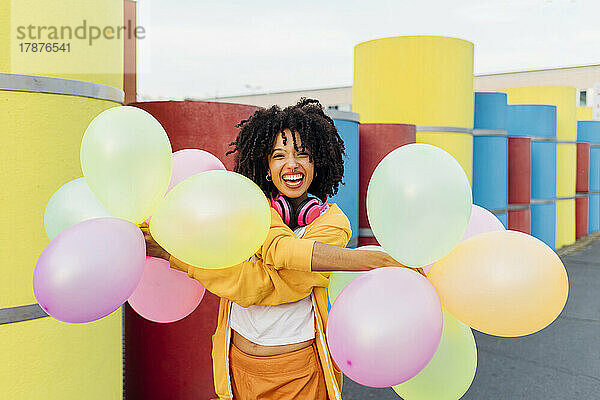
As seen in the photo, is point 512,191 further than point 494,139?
Yes

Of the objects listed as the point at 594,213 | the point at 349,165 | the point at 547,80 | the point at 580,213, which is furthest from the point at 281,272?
the point at 547,80

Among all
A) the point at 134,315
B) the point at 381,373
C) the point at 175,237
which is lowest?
Answer: the point at 134,315

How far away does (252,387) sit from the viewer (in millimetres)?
1821

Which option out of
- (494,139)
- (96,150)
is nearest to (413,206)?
(96,150)

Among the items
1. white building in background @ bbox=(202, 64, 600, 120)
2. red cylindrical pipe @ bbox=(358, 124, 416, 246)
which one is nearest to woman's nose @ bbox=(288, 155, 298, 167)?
red cylindrical pipe @ bbox=(358, 124, 416, 246)

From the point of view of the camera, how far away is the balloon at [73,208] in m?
1.81

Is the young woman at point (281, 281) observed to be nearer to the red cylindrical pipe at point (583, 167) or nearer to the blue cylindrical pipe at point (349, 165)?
the blue cylindrical pipe at point (349, 165)

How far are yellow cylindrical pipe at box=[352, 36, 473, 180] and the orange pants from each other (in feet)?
14.1

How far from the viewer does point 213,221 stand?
1523 mm

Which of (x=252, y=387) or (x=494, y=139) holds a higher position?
(x=494, y=139)

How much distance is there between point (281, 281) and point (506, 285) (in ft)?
2.12

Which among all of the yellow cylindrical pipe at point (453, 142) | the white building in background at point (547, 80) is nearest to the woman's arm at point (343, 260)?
the yellow cylindrical pipe at point (453, 142)

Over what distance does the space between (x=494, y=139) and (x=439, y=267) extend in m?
6.02

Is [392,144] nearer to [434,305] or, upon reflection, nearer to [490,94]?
[490,94]
